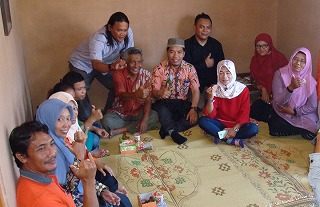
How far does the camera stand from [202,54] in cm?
418

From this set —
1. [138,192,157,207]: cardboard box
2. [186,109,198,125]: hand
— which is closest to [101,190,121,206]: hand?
[138,192,157,207]: cardboard box

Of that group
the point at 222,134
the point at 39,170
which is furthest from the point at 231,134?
the point at 39,170

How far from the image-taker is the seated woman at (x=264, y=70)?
3.88 metres

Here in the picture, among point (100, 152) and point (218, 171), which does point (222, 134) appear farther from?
point (100, 152)

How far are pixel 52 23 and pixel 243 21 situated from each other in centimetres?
226

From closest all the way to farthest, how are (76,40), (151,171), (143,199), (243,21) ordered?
(143,199) < (151,171) < (76,40) < (243,21)

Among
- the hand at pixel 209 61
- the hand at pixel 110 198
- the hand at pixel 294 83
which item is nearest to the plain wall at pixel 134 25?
the hand at pixel 209 61

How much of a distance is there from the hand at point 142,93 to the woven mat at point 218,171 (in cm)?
39

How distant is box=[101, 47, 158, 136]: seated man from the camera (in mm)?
3623

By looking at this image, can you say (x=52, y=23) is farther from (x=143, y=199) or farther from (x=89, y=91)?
(x=143, y=199)

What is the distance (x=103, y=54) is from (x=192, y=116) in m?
1.09

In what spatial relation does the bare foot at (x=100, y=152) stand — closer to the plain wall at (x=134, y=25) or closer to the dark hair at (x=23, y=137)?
the plain wall at (x=134, y=25)

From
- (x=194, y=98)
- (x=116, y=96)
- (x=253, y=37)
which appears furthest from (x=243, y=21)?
(x=116, y=96)

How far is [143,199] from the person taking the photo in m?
2.46
